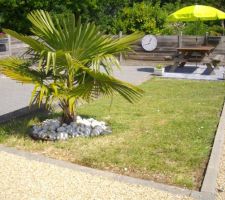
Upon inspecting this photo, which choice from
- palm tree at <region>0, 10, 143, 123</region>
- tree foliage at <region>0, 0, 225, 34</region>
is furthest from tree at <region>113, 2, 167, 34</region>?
palm tree at <region>0, 10, 143, 123</region>

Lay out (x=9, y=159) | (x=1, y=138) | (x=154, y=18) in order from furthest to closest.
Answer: (x=154, y=18), (x=1, y=138), (x=9, y=159)

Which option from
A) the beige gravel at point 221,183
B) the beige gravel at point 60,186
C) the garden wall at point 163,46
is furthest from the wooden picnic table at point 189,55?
the beige gravel at point 60,186

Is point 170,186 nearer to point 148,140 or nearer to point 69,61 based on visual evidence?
point 148,140

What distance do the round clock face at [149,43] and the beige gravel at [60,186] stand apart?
10.7 m

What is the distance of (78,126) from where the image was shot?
6078 millimetres

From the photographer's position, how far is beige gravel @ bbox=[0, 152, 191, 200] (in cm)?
399

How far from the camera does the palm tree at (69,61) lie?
17.7ft

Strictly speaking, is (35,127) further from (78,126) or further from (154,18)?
(154,18)

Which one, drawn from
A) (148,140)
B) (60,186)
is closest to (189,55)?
(148,140)

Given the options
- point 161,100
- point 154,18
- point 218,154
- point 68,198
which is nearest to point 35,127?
point 68,198

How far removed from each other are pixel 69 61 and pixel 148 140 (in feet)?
5.64

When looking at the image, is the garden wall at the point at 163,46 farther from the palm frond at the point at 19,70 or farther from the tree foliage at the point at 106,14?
the palm frond at the point at 19,70

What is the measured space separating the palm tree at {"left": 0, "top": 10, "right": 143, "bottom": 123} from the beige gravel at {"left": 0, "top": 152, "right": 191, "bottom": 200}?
116 centimetres

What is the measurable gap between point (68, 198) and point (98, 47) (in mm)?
2499
